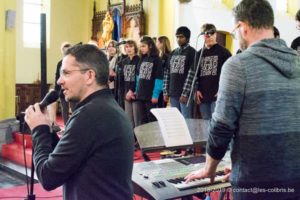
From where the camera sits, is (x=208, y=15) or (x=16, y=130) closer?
(x=16, y=130)

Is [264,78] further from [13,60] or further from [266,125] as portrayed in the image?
[13,60]

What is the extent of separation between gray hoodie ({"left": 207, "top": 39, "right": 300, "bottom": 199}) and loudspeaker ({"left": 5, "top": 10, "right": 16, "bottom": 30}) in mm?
5798

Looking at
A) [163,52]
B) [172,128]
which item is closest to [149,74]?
[163,52]

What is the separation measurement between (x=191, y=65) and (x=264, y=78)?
3.62 meters

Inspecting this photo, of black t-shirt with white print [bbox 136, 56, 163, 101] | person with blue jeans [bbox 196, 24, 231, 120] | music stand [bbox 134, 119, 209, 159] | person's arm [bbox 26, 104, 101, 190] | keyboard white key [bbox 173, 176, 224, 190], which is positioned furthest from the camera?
black t-shirt with white print [bbox 136, 56, 163, 101]

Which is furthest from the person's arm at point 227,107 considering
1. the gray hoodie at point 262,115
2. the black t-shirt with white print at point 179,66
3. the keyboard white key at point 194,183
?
the black t-shirt with white print at point 179,66

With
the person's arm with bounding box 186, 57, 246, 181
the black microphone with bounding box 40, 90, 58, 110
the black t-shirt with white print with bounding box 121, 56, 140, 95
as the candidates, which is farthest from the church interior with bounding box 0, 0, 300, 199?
the person's arm with bounding box 186, 57, 246, 181

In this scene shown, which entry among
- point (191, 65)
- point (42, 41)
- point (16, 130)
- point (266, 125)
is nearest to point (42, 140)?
point (42, 41)

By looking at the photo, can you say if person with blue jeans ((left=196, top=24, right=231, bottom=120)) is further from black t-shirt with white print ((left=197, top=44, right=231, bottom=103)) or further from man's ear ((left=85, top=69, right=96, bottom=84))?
man's ear ((left=85, top=69, right=96, bottom=84))

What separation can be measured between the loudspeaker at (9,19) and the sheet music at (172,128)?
16.4 ft

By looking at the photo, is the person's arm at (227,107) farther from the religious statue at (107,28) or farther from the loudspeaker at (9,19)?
the religious statue at (107,28)

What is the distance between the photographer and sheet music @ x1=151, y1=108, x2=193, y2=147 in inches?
102

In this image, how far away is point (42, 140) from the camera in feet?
6.20

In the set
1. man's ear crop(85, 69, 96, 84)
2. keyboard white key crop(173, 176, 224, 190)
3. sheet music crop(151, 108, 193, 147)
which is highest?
man's ear crop(85, 69, 96, 84)
